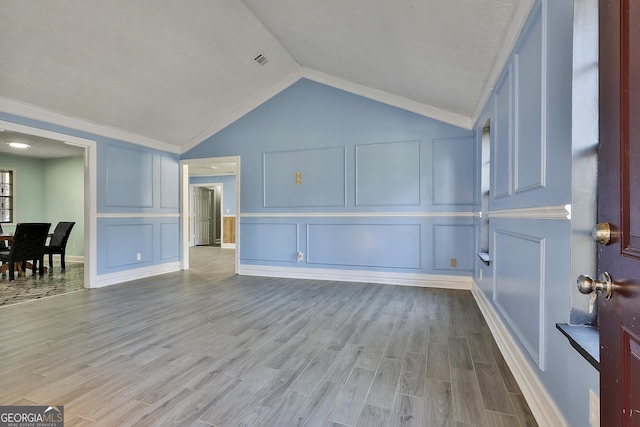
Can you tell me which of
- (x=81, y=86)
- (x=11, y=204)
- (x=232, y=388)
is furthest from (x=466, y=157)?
(x=11, y=204)

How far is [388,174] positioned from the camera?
14.2 ft

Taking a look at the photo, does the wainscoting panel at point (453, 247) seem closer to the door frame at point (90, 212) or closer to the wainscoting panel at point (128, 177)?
the wainscoting panel at point (128, 177)

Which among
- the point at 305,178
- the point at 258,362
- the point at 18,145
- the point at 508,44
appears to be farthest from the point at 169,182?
the point at 508,44

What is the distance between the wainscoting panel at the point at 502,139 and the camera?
2123mm

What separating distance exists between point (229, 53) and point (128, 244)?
329 cm

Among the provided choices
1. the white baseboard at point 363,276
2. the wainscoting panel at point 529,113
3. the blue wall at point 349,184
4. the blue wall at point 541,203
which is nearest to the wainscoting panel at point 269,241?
the blue wall at point 349,184

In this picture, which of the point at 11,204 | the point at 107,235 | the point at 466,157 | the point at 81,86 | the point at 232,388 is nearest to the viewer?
the point at 232,388

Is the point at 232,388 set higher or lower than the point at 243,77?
lower

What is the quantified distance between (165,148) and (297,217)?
275 centimetres

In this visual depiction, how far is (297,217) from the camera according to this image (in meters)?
4.80

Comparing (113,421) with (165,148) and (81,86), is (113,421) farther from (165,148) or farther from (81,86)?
(165,148)

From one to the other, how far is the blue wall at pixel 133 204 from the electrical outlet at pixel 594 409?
5.21m

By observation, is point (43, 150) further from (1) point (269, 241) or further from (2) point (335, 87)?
(2) point (335, 87)

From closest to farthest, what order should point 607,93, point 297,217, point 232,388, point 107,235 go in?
point 607,93
point 232,388
point 107,235
point 297,217
